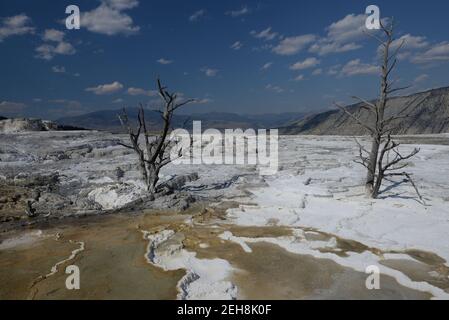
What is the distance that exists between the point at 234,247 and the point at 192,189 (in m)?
4.65

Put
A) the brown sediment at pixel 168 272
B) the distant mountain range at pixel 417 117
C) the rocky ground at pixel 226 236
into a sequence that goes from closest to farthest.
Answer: the brown sediment at pixel 168 272 < the rocky ground at pixel 226 236 < the distant mountain range at pixel 417 117

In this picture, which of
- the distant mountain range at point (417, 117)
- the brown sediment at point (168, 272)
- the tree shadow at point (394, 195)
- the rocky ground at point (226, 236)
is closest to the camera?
the brown sediment at point (168, 272)

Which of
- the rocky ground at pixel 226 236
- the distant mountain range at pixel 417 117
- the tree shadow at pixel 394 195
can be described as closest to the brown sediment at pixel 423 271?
the rocky ground at pixel 226 236

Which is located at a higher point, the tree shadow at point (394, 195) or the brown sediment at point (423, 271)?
the tree shadow at point (394, 195)

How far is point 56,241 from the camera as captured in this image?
6582 mm

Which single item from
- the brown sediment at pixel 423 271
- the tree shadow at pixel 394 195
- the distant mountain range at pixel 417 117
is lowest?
the brown sediment at pixel 423 271

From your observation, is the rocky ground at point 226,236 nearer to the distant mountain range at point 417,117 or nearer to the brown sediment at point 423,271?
the brown sediment at point 423,271

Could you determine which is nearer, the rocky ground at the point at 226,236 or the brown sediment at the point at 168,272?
the brown sediment at the point at 168,272

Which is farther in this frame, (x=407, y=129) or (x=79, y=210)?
(x=407, y=129)

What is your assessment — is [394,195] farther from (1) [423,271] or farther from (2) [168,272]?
(2) [168,272]
